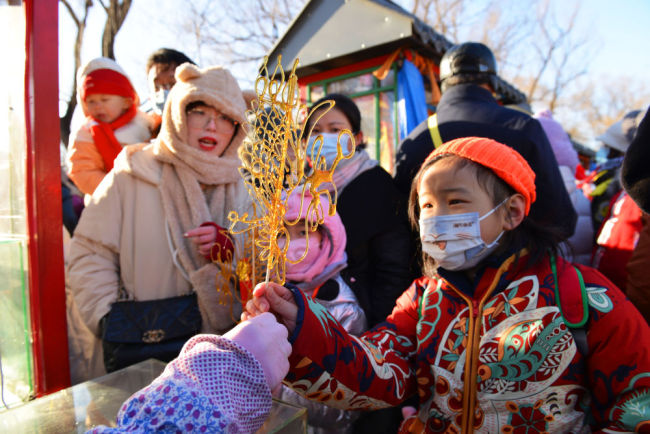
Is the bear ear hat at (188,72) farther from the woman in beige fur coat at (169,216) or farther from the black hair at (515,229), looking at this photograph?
the black hair at (515,229)

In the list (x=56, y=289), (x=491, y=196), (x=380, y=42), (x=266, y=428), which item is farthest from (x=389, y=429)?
(x=380, y=42)

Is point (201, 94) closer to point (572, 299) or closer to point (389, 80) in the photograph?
point (572, 299)

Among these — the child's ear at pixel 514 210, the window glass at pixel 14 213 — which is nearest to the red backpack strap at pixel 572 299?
the child's ear at pixel 514 210

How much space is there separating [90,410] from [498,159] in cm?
157

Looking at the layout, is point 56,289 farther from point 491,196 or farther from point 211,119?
point 491,196

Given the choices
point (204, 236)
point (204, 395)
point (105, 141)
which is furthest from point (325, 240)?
point (105, 141)

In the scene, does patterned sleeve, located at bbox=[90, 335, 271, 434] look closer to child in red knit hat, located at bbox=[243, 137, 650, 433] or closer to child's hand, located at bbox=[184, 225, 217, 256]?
child in red knit hat, located at bbox=[243, 137, 650, 433]

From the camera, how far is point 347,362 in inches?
44.3

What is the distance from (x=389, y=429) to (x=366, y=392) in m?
0.94

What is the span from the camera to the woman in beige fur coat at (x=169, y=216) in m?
1.92

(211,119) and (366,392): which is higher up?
(211,119)

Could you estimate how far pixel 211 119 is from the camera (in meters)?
2.08

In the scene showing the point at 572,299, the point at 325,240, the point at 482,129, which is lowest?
the point at 572,299

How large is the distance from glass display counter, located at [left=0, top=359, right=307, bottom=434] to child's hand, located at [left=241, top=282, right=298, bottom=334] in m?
0.24
